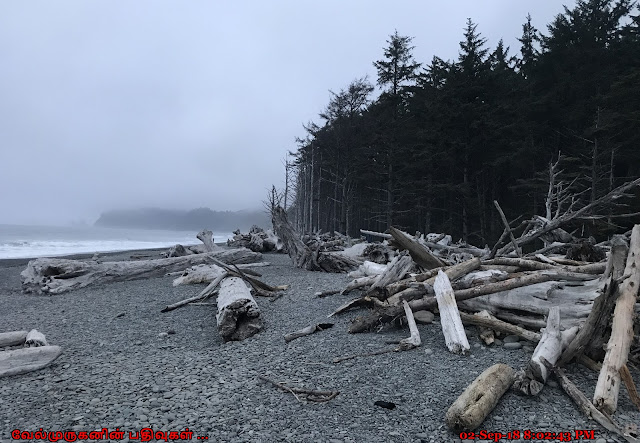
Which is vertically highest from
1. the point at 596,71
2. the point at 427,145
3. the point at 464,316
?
the point at 596,71

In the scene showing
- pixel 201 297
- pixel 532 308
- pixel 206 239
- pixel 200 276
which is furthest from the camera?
pixel 206 239

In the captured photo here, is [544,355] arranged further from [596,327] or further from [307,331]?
[307,331]

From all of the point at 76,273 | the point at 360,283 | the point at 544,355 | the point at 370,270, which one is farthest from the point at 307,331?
the point at 76,273

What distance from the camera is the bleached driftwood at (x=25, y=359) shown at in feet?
13.9

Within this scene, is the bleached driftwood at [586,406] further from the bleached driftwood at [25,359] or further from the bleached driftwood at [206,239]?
the bleached driftwood at [206,239]

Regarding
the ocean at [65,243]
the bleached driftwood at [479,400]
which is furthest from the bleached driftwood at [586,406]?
the ocean at [65,243]

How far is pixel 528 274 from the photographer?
16.8 feet

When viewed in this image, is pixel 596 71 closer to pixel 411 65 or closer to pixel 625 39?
pixel 625 39

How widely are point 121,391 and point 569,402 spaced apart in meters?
4.01

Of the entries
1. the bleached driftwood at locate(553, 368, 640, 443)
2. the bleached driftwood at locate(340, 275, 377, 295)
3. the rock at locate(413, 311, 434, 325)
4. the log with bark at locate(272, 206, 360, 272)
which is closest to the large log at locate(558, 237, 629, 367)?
the bleached driftwood at locate(553, 368, 640, 443)

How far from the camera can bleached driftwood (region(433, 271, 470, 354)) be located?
436cm

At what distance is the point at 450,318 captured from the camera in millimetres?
4703

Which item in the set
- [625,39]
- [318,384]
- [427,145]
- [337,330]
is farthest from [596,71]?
[318,384]

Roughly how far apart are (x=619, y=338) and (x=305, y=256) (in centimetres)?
987
